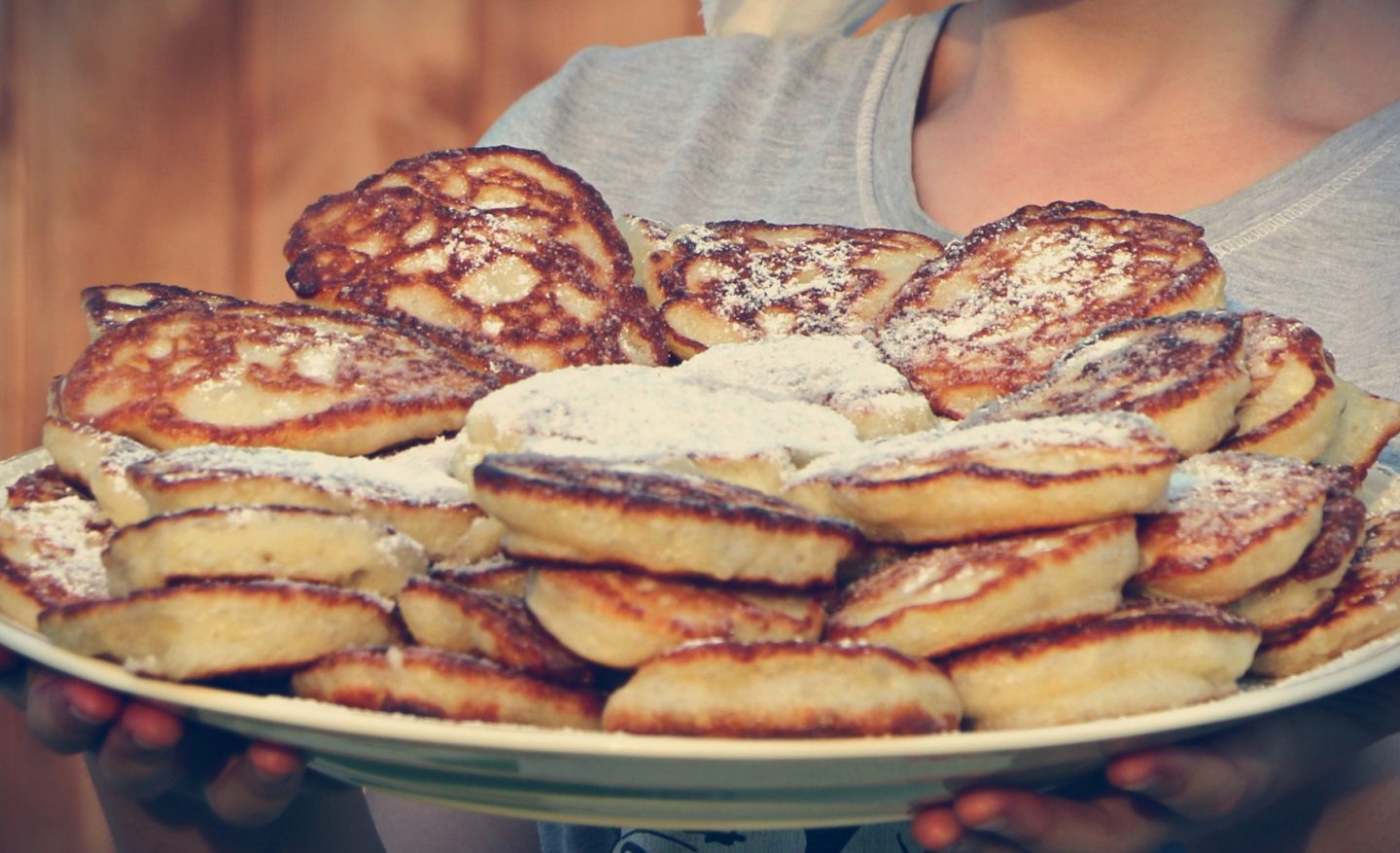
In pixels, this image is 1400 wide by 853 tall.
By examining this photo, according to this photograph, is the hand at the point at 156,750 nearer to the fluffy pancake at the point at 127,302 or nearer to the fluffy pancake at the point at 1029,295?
the fluffy pancake at the point at 127,302

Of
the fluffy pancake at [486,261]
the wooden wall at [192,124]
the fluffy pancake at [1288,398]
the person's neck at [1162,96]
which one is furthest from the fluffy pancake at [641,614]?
the wooden wall at [192,124]

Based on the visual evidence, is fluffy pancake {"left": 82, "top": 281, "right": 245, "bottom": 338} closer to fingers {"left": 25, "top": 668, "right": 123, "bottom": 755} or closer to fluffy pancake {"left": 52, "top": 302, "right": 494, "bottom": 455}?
fluffy pancake {"left": 52, "top": 302, "right": 494, "bottom": 455}

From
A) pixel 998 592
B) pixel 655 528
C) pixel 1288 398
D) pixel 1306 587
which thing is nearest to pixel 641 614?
pixel 655 528

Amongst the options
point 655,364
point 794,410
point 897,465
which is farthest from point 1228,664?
point 655,364

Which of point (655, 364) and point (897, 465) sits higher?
point (897, 465)

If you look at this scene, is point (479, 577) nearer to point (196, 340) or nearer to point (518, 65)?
point (196, 340)

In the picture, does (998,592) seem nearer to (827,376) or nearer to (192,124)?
(827,376)
